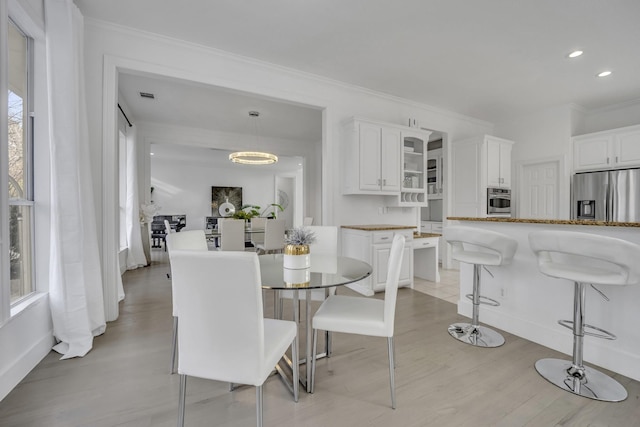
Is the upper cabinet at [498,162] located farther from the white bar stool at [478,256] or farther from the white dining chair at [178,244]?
the white dining chair at [178,244]

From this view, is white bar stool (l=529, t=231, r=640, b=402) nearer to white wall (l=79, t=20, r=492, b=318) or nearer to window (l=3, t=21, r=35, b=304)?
white wall (l=79, t=20, r=492, b=318)

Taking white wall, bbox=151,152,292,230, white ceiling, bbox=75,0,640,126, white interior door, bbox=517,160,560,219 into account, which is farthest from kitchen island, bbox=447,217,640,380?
white wall, bbox=151,152,292,230

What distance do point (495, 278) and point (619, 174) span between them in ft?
10.1

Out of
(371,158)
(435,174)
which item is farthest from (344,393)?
(435,174)

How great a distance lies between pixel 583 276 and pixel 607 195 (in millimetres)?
3537

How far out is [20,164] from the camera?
6.71ft

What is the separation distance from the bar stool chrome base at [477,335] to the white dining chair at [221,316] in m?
1.87

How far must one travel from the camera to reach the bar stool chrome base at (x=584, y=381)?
1699 millimetres

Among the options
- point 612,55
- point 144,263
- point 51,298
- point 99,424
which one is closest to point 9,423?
point 99,424

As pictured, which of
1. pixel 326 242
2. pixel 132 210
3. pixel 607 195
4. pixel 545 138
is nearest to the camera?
pixel 326 242

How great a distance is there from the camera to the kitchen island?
191 centimetres

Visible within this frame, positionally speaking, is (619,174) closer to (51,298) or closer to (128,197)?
(51,298)

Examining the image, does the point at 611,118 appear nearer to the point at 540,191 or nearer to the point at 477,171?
the point at 540,191

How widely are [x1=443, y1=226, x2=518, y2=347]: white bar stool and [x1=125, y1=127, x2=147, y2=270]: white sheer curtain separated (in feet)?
16.6
